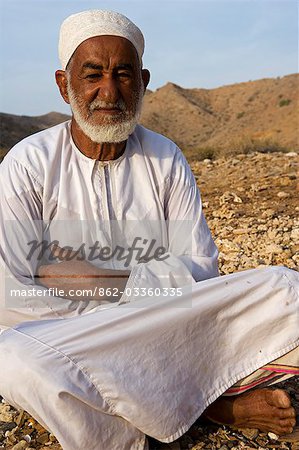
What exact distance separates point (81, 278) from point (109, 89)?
2.44 ft

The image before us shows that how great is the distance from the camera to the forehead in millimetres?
2508

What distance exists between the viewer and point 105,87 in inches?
99.0

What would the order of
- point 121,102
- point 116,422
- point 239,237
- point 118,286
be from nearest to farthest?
point 116,422, point 118,286, point 121,102, point 239,237

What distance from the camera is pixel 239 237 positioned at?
16.0 ft

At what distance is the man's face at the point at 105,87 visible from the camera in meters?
2.51

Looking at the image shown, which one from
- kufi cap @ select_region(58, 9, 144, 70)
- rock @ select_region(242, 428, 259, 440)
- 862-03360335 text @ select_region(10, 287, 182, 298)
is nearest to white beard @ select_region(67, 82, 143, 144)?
kufi cap @ select_region(58, 9, 144, 70)

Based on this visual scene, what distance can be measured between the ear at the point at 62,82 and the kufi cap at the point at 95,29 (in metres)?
0.08

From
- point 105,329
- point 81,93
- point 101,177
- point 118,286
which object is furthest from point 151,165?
point 105,329

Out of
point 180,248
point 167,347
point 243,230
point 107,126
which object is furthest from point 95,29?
point 243,230

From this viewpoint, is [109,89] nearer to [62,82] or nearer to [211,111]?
[62,82]

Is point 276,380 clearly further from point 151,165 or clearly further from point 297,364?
point 151,165

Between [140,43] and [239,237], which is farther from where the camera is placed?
[239,237]

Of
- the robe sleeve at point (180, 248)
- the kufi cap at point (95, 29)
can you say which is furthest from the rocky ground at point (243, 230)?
the kufi cap at point (95, 29)

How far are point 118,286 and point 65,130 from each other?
0.74m
